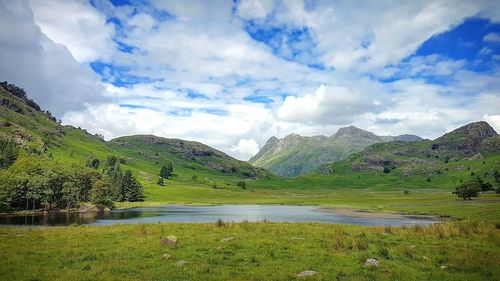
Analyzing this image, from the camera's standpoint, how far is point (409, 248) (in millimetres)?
30250

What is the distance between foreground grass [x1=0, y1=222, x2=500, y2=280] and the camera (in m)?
22.6

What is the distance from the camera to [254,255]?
28766mm

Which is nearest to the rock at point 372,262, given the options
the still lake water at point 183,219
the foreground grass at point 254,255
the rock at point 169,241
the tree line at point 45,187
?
the foreground grass at point 254,255

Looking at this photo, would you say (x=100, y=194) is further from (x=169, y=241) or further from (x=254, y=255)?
(x=254, y=255)

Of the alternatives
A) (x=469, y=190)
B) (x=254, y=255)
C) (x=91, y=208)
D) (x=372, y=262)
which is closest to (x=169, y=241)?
(x=254, y=255)

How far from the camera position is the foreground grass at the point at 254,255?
74.3 feet

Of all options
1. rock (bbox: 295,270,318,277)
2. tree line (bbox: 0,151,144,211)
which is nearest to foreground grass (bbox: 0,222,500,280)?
rock (bbox: 295,270,318,277)

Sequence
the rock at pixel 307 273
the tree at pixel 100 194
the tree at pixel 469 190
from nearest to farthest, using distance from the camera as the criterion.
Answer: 1. the rock at pixel 307 273
2. the tree at pixel 469 190
3. the tree at pixel 100 194

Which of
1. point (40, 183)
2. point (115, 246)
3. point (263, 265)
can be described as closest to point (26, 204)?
point (40, 183)

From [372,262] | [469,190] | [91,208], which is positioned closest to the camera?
[372,262]

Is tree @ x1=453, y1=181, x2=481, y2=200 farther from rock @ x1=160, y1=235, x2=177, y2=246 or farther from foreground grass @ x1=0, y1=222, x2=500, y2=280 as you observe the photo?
rock @ x1=160, y1=235, x2=177, y2=246

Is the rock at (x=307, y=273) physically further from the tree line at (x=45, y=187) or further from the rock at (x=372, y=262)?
the tree line at (x=45, y=187)

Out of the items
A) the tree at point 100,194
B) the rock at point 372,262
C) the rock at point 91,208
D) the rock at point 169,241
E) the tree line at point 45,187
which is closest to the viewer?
the rock at point 372,262

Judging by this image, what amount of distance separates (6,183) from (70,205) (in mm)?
29336
